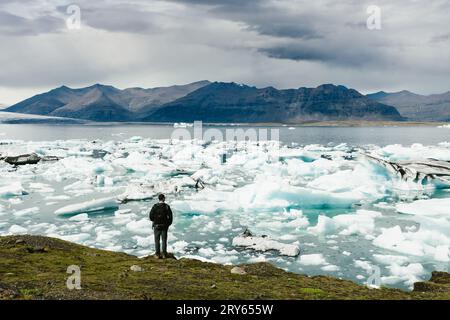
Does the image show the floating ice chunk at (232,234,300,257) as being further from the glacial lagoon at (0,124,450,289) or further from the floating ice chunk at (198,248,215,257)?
the floating ice chunk at (198,248,215,257)

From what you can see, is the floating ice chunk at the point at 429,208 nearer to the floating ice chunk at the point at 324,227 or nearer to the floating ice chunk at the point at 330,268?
the floating ice chunk at the point at 324,227

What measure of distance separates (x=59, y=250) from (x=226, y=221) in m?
12.6

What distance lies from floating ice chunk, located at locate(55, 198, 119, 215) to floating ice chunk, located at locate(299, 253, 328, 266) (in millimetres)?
16899

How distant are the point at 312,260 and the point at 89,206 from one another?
58.0ft

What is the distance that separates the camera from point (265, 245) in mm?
21297

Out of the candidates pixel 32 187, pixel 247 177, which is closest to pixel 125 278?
pixel 32 187

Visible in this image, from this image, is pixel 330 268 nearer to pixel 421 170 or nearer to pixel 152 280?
pixel 152 280

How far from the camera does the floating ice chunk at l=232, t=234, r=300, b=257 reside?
20.5 meters

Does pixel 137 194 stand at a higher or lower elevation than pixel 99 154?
lower

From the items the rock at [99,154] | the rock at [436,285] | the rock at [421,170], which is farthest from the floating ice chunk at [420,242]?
the rock at [99,154]

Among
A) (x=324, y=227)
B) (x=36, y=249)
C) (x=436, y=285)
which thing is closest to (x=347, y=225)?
(x=324, y=227)

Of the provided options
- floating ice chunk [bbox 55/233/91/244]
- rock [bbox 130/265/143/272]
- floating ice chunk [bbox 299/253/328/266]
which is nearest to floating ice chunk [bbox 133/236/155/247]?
floating ice chunk [bbox 55/233/91/244]

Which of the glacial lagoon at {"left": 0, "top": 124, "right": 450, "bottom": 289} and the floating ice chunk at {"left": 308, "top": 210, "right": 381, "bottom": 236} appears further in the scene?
the floating ice chunk at {"left": 308, "top": 210, "right": 381, "bottom": 236}
